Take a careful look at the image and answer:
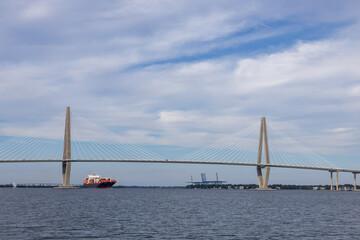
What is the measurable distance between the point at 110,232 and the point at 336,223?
18891 mm

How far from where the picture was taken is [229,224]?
1219 inches

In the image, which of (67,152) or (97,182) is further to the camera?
(97,182)

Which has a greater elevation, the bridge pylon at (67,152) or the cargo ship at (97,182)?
the bridge pylon at (67,152)

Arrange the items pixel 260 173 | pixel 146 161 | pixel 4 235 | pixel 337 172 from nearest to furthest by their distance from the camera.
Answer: pixel 4 235 → pixel 146 161 → pixel 260 173 → pixel 337 172

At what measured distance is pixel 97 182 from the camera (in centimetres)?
17662

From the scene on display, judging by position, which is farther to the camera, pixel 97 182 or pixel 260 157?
pixel 97 182

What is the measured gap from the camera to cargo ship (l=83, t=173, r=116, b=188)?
171200mm

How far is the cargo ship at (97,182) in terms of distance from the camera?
17120cm

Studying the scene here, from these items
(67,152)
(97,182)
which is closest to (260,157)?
(67,152)

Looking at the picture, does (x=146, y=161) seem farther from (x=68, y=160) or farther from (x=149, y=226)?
(x=149, y=226)

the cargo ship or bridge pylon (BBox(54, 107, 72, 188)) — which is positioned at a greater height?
bridge pylon (BBox(54, 107, 72, 188))

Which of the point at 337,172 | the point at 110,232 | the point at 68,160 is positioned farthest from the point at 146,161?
the point at 110,232

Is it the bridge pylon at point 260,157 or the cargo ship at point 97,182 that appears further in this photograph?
the cargo ship at point 97,182

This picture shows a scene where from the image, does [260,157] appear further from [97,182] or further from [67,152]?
[97,182]
